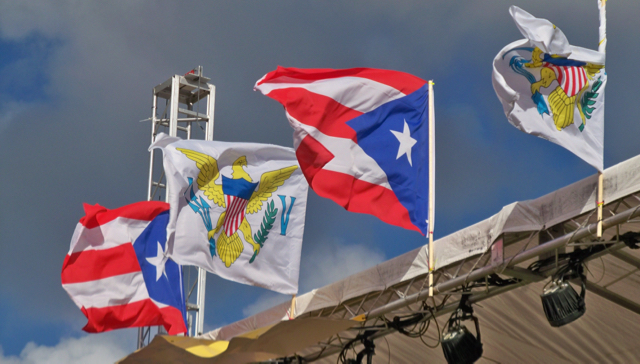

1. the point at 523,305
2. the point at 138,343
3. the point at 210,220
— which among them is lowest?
the point at 138,343

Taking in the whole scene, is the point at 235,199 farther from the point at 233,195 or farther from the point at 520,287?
the point at 520,287

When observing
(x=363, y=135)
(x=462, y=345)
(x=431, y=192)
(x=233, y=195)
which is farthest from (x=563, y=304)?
(x=233, y=195)

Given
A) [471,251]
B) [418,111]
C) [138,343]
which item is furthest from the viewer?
[138,343]

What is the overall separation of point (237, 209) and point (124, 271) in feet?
10.4

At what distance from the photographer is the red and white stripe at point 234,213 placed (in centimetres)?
1070

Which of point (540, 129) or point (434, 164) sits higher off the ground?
point (540, 129)

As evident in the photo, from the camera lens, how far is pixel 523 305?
34.7ft

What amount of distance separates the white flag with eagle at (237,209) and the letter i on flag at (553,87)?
13.8ft

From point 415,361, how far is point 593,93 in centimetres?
671

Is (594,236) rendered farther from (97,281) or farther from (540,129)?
(97,281)

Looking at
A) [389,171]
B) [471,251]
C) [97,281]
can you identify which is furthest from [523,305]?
[97,281]

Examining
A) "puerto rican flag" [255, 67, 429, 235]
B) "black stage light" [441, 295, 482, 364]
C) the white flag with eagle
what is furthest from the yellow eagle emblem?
"black stage light" [441, 295, 482, 364]

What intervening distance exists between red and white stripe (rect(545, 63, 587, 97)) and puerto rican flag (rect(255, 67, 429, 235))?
205cm

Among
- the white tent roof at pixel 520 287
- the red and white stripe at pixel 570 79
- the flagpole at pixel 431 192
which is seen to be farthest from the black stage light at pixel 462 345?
the red and white stripe at pixel 570 79
